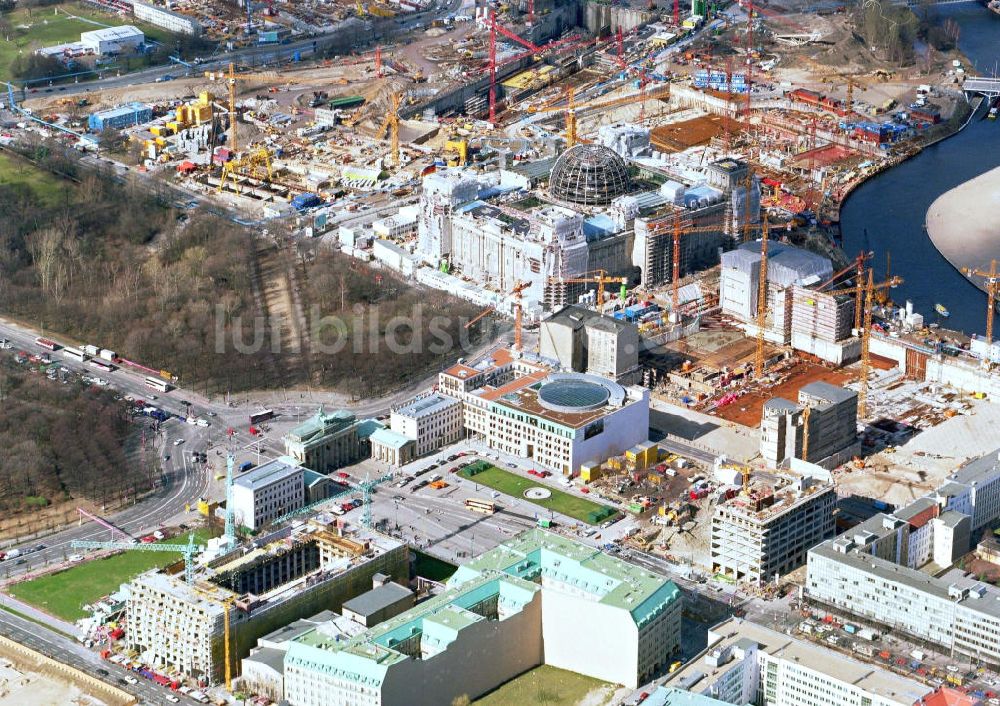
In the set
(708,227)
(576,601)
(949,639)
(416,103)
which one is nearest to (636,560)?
(576,601)

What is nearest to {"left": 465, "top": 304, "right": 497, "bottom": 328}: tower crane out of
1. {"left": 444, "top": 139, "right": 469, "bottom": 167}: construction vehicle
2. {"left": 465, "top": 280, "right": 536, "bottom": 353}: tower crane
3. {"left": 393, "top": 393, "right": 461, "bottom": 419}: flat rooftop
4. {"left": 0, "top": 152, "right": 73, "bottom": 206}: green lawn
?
{"left": 465, "top": 280, "right": 536, "bottom": 353}: tower crane

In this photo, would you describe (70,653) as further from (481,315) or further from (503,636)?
(481,315)

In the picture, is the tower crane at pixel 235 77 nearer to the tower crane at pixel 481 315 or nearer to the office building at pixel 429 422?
the tower crane at pixel 481 315

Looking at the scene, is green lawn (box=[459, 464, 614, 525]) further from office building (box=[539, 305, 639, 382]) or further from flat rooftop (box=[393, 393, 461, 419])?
office building (box=[539, 305, 639, 382])

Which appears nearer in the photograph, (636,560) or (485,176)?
(636,560)

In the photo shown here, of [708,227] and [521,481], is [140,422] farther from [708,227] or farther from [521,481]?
[708,227]

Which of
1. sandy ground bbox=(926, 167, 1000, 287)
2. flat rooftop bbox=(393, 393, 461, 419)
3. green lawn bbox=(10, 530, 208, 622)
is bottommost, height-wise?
sandy ground bbox=(926, 167, 1000, 287)
